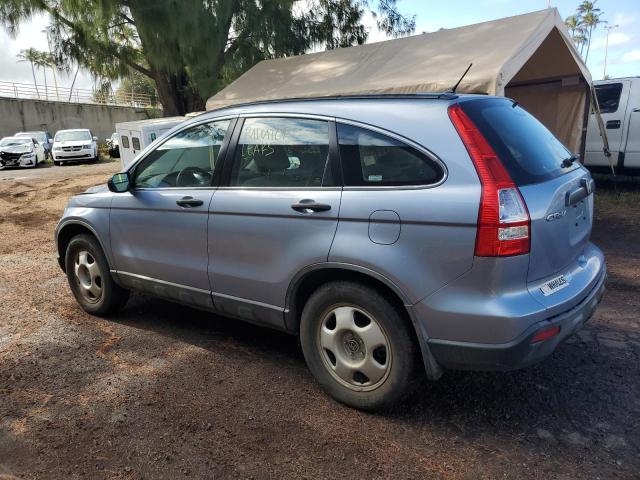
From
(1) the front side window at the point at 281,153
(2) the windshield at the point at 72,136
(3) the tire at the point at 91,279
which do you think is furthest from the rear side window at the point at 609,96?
(2) the windshield at the point at 72,136

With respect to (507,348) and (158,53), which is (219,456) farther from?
(158,53)

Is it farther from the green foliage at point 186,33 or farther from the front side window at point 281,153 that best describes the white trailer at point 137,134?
the front side window at point 281,153

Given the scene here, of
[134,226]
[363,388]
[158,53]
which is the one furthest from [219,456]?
[158,53]

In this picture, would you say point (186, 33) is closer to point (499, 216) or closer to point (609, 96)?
point (609, 96)

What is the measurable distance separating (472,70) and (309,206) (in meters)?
5.08

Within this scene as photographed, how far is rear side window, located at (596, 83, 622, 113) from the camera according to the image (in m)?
9.77

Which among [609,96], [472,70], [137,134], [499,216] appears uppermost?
[472,70]

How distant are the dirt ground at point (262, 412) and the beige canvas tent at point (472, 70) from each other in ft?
13.2

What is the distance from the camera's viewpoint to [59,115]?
36406mm

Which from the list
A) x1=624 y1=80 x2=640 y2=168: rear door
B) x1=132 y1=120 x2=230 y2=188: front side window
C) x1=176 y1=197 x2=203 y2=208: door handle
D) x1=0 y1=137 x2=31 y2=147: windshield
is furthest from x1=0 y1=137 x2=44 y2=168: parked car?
x1=624 y1=80 x2=640 y2=168: rear door

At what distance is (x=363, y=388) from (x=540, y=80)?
8.46 metres

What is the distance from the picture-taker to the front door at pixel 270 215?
2.85 meters

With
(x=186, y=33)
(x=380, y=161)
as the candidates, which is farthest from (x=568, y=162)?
(x=186, y=33)

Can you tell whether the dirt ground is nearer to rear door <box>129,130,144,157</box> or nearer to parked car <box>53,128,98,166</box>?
rear door <box>129,130,144,157</box>
